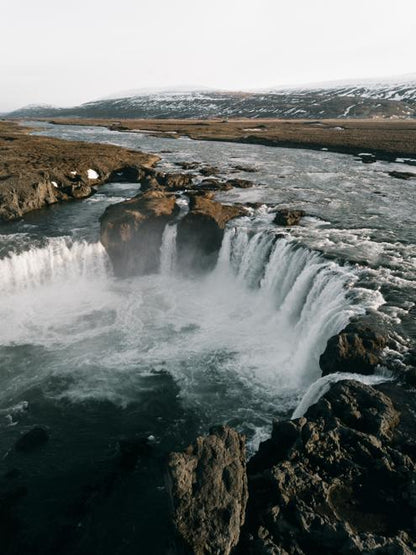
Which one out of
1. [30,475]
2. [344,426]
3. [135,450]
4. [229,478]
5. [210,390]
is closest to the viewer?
[229,478]

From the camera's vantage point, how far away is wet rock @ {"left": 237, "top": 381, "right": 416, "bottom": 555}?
11461 mm

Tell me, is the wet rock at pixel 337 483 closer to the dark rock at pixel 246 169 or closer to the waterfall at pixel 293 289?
the waterfall at pixel 293 289

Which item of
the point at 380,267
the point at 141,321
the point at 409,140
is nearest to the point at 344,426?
the point at 380,267

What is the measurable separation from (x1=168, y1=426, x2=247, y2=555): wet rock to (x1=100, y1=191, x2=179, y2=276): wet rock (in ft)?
83.7

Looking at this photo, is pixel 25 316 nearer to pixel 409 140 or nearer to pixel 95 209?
pixel 95 209

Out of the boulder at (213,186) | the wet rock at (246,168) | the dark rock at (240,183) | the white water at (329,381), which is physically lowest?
Result: the white water at (329,381)

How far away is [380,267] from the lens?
28266 millimetres

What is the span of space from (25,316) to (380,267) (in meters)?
25.3

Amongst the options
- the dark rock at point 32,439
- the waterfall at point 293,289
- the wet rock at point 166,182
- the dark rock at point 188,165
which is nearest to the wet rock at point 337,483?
the waterfall at point 293,289

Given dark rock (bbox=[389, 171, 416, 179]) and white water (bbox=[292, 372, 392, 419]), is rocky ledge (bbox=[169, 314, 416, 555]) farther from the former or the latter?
dark rock (bbox=[389, 171, 416, 179])

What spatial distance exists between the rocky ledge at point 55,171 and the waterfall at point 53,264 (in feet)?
29.0

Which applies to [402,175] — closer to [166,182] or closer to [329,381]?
[166,182]

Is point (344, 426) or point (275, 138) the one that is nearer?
point (344, 426)

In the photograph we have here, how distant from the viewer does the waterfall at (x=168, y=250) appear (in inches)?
1501
